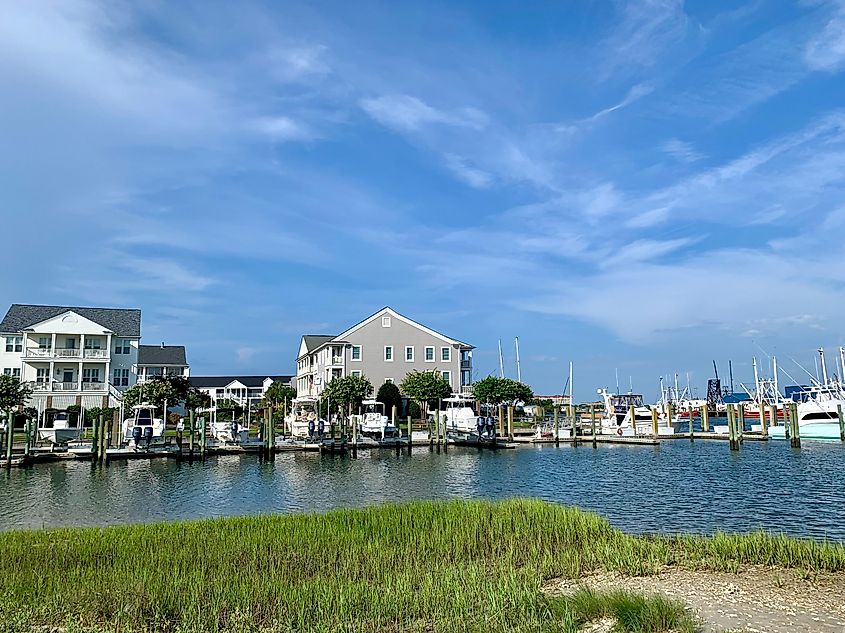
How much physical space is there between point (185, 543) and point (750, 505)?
58.7ft

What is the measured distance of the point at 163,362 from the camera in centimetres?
9069

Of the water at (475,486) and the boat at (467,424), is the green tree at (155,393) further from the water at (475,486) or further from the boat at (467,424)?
the boat at (467,424)

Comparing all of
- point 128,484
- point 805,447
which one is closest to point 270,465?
point 128,484

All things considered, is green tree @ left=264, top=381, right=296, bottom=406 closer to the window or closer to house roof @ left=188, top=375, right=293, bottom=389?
the window

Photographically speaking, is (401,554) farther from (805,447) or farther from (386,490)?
(805,447)

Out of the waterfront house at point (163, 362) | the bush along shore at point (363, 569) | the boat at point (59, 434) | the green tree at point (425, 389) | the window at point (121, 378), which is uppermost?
the waterfront house at point (163, 362)

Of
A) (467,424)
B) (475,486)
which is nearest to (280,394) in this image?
(467,424)

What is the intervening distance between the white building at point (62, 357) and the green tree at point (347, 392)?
1830 cm

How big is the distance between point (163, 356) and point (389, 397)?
39.2m

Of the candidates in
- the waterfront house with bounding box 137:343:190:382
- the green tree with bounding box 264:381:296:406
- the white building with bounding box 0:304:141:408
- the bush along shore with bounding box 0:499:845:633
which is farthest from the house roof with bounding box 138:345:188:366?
the bush along shore with bounding box 0:499:845:633

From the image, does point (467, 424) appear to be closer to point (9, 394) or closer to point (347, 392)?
point (347, 392)

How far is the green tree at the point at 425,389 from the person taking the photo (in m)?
66.1

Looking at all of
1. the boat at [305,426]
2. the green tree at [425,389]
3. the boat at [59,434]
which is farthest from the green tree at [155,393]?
the green tree at [425,389]

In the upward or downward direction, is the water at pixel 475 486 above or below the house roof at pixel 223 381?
below
